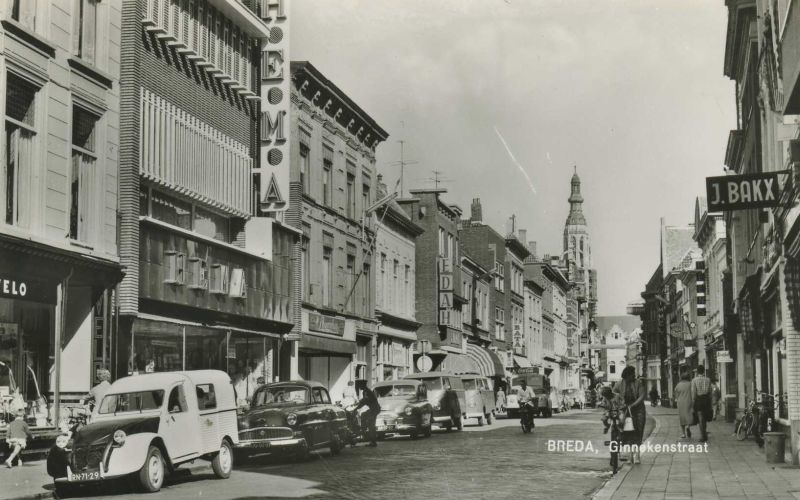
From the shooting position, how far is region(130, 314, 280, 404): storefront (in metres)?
23.5

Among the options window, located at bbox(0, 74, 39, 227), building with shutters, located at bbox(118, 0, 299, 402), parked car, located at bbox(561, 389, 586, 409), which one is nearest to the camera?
window, located at bbox(0, 74, 39, 227)

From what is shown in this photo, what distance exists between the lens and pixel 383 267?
4725cm

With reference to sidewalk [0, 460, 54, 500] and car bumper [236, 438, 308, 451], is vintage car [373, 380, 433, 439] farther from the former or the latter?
sidewalk [0, 460, 54, 500]

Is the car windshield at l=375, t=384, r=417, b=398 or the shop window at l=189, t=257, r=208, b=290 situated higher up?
the shop window at l=189, t=257, r=208, b=290

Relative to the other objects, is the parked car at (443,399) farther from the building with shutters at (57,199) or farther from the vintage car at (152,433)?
the vintage car at (152,433)

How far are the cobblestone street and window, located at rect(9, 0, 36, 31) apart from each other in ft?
28.5

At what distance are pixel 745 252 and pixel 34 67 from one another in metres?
25.1

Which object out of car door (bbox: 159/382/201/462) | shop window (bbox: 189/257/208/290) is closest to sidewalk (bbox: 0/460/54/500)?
car door (bbox: 159/382/201/462)

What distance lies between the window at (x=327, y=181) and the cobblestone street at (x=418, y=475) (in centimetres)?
1487

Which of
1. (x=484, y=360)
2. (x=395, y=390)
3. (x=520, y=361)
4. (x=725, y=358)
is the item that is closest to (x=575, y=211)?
(x=520, y=361)

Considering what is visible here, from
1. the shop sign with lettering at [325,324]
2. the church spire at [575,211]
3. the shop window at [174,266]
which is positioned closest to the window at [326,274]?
the shop sign with lettering at [325,324]

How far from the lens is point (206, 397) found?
17094 millimetres

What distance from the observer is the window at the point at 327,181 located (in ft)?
126

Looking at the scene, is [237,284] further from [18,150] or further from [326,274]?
[326,274]
